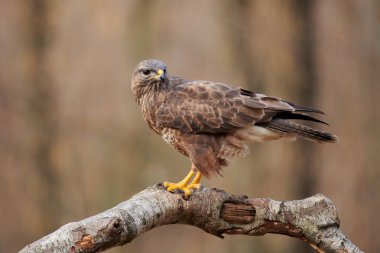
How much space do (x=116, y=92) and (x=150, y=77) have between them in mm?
6173

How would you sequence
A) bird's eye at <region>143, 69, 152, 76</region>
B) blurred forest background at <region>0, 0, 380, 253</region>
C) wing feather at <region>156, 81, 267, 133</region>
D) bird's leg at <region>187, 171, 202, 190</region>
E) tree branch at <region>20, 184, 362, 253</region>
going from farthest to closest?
1. blurred forest background at <region>0, 0, 380, 253</region>
2. bird's eye at <region>143, 69, 152, 76</region>
3. wing feather at <region>156, 81, 267, 133</region>
4. bird's leg at <region>187, 171, 202, 190</region>
5. tree branch at <region>20, 184, 362, 253</region>

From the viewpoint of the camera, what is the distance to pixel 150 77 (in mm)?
7992

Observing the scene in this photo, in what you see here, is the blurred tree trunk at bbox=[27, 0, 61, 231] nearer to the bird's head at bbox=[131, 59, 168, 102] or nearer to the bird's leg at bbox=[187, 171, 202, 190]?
the bird's head at bbox=[131, 59, 168, 102]

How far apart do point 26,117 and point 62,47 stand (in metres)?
1.20

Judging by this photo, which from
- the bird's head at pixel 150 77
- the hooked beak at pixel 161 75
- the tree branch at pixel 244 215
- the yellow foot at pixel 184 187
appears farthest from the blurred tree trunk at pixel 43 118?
the tree branch at pixel 244 215

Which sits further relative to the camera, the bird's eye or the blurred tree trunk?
the blurred tree trunk

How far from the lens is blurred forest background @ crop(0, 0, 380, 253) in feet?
45.9

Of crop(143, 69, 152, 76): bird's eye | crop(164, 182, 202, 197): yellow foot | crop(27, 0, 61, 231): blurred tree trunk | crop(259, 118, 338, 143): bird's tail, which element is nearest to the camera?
crop(164, 182, 202, 197): yellow foot

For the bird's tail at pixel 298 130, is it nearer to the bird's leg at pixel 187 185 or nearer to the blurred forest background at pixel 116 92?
the bird's leg at pixel 187 185

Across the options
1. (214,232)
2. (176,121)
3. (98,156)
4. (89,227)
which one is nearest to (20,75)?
(98,156)

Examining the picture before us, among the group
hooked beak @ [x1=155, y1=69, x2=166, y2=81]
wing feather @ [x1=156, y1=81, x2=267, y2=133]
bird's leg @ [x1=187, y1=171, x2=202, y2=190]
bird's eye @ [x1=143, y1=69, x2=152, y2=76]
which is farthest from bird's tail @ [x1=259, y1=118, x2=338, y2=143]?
bird's eye @ [x1=143, y1=69, x2=152, y2=76]

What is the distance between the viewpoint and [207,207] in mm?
6957

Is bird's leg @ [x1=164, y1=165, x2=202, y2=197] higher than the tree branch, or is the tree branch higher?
bird's leg @ [x1=164, y1=165, x2=202, y2=197]

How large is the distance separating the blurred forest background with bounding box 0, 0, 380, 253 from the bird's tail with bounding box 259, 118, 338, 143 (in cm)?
599
